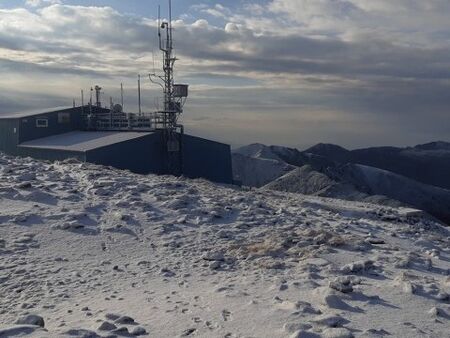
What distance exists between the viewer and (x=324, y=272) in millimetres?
9055

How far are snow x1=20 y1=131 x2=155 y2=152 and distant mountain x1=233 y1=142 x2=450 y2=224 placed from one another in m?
8.84

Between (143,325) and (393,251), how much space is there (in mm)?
5576

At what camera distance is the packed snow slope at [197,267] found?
702 cm

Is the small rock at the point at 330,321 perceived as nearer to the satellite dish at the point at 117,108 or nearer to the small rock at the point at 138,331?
the small rock at the point at 138,331

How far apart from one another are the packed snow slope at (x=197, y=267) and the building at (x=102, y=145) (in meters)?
12.5

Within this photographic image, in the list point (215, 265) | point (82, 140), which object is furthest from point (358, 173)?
point (215, 265)

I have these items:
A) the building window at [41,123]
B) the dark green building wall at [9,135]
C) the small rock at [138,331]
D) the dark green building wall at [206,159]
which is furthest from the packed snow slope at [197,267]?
the building window at [41,123]

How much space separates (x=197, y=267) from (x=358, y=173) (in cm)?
3972

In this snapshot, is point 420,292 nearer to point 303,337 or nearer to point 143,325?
point 303,337

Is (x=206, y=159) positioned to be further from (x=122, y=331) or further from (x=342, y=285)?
(x=122, y=331)

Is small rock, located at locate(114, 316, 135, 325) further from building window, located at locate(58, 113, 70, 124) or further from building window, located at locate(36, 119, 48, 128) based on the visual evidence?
building window, located at locate(58, 113, 70, 124)

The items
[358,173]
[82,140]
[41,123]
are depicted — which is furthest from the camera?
[358,173]

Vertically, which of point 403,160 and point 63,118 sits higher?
point 63,118

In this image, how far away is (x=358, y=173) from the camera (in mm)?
47875
